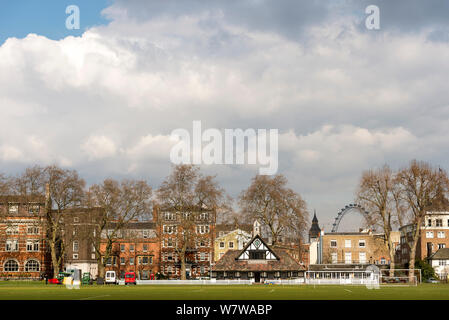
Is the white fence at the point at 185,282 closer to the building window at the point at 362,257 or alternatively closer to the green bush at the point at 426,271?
the green bush at the point at 426,271

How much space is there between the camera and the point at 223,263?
104750mm

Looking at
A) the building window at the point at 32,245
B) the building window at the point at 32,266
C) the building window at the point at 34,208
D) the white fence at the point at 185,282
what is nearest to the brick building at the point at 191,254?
the white fence at the point at 185,282

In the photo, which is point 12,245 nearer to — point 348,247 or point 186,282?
point 186,282

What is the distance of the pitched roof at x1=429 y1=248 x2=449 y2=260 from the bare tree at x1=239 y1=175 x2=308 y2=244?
29885mm

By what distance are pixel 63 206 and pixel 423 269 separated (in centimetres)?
6152

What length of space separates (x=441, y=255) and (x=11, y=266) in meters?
83.8

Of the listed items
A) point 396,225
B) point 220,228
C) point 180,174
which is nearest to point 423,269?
point 396,225

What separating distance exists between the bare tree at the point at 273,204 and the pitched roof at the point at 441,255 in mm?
29885

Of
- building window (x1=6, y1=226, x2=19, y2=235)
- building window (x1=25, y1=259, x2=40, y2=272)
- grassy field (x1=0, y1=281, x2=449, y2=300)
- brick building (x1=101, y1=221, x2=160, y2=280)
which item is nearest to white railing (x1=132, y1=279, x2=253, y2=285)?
building window (x1=6, y1=226, x2=19, y2=235)

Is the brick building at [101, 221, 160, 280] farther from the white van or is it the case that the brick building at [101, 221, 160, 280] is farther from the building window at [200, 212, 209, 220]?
the white van

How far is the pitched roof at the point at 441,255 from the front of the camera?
112m
